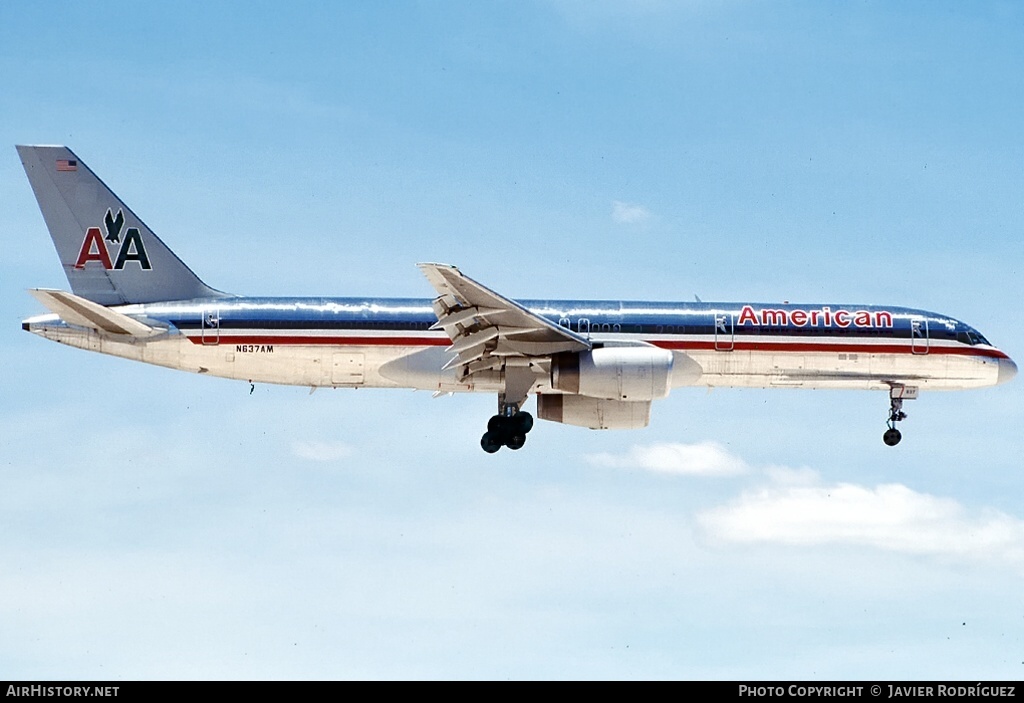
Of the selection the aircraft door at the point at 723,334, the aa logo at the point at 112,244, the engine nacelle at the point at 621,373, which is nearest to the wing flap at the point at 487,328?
the engine nacelle at the point at 621,373

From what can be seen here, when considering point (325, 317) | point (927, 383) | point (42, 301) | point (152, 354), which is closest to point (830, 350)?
point (927, 383)

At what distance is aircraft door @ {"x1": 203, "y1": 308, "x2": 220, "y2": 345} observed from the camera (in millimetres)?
35938

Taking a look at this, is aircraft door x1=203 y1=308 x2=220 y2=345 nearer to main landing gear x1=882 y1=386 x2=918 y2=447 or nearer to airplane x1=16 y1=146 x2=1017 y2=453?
airplane x1=16 y1=146 x2=1017 y2=453

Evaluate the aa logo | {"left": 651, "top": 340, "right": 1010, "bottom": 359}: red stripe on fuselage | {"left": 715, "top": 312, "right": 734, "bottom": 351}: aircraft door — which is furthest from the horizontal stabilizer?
{"left": 715, "top": 312, "right": 734, "bottom": 351}: aircraft door

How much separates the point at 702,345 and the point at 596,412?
3657 mm

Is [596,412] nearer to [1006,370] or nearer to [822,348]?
[822,348]

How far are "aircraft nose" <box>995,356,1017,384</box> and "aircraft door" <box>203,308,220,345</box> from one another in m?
22.8

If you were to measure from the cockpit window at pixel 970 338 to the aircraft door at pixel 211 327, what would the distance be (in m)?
21.3

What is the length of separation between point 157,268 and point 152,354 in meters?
3.19

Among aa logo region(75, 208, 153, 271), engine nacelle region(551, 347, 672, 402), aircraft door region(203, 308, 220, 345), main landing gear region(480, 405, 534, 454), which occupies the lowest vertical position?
main landing gear region(480, 405, 534, 454)

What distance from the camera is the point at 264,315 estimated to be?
3616cm

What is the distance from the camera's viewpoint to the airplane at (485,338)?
34.6 metres
